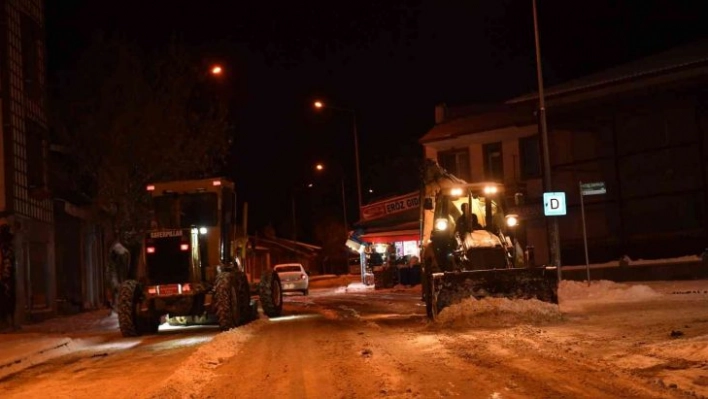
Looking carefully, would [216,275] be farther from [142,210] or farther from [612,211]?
[612,211]

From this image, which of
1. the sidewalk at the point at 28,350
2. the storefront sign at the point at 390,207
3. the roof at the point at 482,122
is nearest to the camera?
the sidewalk at the point at 28,350

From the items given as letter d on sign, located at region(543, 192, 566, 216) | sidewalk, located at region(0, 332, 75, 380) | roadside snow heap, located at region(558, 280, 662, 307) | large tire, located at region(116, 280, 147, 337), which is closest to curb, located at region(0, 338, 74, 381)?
sidewalk, located at region(0, 332, 75, 380)

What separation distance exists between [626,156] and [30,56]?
21.9 metres

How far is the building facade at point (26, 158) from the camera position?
942 inches

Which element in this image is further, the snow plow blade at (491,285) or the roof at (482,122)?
the roof at (482,122)

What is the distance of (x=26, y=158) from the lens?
1017 inches

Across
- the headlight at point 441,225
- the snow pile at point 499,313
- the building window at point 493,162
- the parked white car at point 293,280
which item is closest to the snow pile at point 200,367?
the snow pile at point 499,313

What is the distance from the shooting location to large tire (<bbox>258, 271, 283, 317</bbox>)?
22312mm

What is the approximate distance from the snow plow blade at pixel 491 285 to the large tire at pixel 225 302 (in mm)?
4776

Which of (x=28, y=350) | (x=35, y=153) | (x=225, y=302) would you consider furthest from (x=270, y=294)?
(x=35, y=153)

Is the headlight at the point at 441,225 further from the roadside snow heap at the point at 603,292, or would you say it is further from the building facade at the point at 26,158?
the building facade at the point at 26,158

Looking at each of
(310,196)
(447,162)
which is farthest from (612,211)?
(310,196)

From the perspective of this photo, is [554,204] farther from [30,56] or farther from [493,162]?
[30,56]

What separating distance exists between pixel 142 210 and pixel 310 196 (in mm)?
59625
